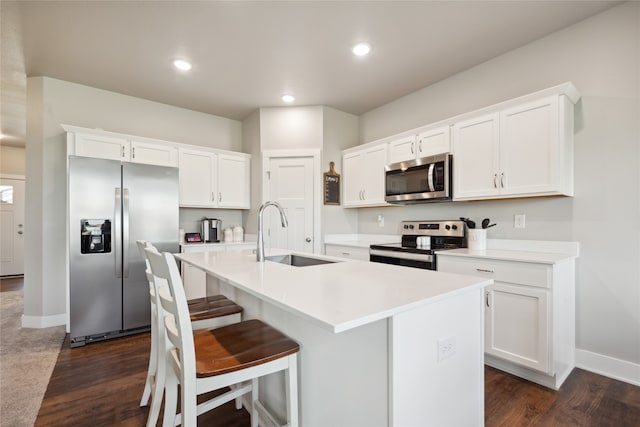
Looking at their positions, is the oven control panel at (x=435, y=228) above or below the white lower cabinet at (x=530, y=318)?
above

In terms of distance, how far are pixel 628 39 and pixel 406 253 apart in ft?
7.44

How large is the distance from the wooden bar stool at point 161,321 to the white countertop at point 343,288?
0.89 ft

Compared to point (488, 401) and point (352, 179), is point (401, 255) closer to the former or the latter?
point (488, 401)

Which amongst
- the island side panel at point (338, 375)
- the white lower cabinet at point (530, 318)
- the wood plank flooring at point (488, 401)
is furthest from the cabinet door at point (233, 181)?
the white lower cabinet at point (530, 318)

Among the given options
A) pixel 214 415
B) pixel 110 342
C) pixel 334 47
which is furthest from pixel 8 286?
pixel 334 47

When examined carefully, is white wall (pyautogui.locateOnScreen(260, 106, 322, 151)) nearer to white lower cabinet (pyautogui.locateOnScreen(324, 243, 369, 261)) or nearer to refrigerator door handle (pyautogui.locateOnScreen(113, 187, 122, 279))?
white lower cabinet (pyautogui.locateOnScreen(324, 243, 369, 261))

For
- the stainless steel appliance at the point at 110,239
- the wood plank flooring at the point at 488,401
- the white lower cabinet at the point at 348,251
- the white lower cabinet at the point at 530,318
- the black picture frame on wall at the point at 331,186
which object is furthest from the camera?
the black picture frame on wall at the point at 331,186

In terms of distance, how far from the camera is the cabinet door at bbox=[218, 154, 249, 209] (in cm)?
425

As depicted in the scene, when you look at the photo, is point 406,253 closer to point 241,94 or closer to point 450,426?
point 450,426

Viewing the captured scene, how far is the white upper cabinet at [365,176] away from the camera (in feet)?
12.3

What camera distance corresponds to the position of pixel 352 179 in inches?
163

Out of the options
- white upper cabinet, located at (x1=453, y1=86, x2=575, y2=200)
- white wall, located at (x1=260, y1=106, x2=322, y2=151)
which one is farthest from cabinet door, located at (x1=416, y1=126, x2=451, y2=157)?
white wall, located at (x1=260, y1=106, x2=322, y2=151)

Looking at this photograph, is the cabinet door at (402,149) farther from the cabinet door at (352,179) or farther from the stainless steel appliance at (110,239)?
the stainless steel appliance at (110,239)

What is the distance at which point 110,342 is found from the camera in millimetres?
2975
